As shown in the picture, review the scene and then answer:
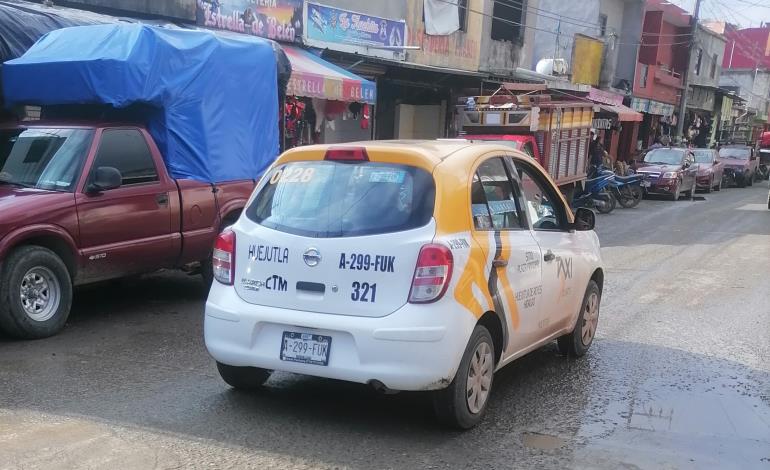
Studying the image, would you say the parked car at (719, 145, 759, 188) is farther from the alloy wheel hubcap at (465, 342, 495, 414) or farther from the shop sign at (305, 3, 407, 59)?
the alloy wheel hubcap at (465, 342, 495, 414)

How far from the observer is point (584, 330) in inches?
243

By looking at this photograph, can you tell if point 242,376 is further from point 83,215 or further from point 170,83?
point 170,83

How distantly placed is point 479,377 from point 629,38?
33.6m

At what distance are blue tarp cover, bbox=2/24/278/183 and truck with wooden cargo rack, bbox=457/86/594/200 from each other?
23.9 ft

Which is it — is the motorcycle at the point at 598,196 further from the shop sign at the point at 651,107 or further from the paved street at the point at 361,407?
the shop sign at the point at 651,107

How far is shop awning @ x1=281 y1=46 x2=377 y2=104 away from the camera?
40.7 feet

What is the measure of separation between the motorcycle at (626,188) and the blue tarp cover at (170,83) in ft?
43.1

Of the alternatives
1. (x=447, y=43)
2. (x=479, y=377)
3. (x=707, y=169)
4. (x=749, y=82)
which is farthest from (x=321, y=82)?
(x=749, y=82)

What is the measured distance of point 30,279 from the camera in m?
6.09

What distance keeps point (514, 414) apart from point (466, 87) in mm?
17308

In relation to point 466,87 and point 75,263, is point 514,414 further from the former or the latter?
point 466,87

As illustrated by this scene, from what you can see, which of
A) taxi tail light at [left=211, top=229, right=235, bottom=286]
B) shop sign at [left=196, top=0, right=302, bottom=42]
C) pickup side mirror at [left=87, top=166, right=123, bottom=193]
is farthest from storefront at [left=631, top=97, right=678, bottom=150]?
taxi tail light at [left=211, top=229, right=235, bottom=286]

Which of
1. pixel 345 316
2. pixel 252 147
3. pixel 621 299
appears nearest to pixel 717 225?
pixel 621 299

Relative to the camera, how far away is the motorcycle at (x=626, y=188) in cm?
1939
